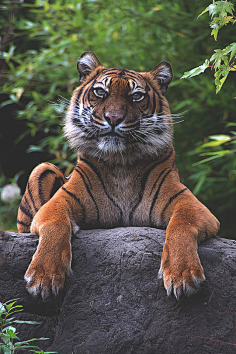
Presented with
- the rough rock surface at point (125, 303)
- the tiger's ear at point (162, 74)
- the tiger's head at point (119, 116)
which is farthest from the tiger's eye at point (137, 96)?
the rough rock surface at point (125, 303)

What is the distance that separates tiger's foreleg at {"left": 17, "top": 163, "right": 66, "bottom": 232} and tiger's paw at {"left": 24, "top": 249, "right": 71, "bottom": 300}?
2.91 ft

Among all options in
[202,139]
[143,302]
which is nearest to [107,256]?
[143,302]

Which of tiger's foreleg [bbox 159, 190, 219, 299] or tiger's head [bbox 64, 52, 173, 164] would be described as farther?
tiger's head [bbox 64, 52, 173, 164]

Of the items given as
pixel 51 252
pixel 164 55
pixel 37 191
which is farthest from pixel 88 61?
pixel 164 55

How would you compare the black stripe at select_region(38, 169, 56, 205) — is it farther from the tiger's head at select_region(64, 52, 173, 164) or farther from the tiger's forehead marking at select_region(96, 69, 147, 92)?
the tiger's forehead marking at select_region(96, 69, 147, 92)

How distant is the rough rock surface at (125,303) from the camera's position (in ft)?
6.53

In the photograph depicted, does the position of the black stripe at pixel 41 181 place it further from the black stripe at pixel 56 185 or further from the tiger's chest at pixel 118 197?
the tiger's chest at pixel 118 197

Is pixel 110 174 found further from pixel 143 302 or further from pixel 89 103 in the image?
pixel 143 302

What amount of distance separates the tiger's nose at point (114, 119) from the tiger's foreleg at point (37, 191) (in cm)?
77

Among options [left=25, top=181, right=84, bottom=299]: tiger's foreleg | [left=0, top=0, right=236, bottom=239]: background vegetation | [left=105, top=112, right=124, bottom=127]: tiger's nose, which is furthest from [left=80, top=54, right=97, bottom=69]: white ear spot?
[left=0, top=0, right=236, bottom=239]: background vegetation

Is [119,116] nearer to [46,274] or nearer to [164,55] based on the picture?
[46,274]

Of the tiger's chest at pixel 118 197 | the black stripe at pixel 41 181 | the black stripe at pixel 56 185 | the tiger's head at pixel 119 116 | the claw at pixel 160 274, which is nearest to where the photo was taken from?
the claw at pixel 160 274

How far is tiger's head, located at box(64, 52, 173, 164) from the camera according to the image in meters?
2.57

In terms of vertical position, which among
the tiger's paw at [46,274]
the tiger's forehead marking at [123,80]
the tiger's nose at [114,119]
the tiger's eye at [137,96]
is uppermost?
the tiger's forehead marking at [123,80]
